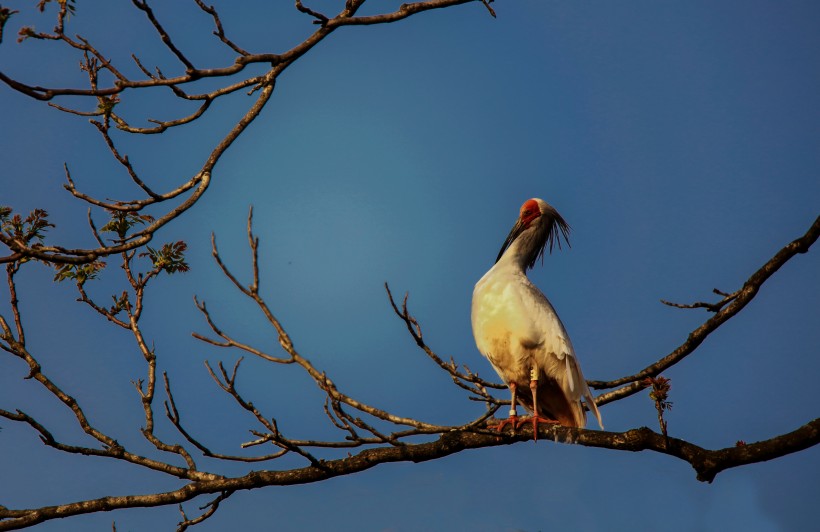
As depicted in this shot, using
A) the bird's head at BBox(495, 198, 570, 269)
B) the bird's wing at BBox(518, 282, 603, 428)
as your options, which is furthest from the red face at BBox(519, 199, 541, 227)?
the bird's wing at BBox(518, 282, 603, 428)

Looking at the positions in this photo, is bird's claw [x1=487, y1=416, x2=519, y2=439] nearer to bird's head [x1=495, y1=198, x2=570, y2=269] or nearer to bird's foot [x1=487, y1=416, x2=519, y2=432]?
bird's foot [x1=487, y1=416, x2=519, y2=432]

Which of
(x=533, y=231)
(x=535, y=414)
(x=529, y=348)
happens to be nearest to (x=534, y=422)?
(x=535, y=414)

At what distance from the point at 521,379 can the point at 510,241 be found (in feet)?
6.20

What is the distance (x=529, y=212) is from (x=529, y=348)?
6.63ft

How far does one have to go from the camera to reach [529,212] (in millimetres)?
8594

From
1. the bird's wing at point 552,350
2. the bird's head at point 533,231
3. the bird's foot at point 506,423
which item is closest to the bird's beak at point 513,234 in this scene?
the bird's head at point 533,231

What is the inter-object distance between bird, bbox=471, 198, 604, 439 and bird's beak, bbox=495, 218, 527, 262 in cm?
93

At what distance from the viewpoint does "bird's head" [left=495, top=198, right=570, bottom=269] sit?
27.2ft

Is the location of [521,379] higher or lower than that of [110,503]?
higher

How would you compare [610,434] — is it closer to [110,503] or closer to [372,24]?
[372,24]

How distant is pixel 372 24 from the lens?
487 cm

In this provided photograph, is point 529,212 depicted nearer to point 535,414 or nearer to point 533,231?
point 533,231

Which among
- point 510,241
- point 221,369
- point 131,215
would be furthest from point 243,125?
point 510,241

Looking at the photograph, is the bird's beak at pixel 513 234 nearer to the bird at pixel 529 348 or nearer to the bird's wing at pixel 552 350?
the bird at pixel 529 348
